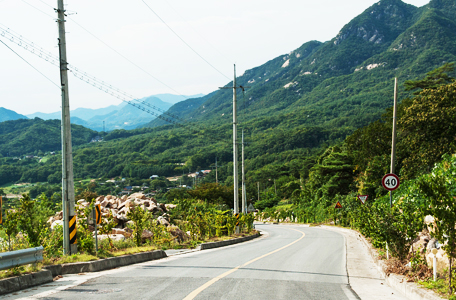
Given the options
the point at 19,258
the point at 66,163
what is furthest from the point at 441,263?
the point at 66,163

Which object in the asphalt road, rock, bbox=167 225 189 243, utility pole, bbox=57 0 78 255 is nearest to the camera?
the asphalt road

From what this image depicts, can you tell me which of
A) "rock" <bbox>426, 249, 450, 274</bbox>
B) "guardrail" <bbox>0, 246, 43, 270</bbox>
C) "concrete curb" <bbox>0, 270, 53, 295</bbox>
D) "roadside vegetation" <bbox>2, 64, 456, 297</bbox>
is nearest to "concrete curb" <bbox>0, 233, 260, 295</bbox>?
"concrete curb" <bbox>0, 270, 53, 295</bbox>

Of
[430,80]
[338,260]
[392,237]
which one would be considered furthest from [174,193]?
[392,237]

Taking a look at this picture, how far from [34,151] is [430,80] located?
347 feet

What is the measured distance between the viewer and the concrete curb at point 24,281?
815cm

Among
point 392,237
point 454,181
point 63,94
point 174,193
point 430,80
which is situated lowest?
point 174,193

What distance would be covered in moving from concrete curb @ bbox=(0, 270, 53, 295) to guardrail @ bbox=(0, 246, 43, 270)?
34 cm

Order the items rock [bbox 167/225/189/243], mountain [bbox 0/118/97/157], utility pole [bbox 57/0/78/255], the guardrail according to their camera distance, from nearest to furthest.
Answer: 1. the guardrail
2. utility pole [bbox 57/0/78/255]
3. rock [bbox 167/225/189/243]
4. mountain [bbox 0/118/97/157]

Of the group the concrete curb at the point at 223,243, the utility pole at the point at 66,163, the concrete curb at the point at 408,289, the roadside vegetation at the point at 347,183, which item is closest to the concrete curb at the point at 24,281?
the roadside vegetation at the point at 347,183

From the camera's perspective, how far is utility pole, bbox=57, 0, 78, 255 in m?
12.9

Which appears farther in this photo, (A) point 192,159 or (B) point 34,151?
(A) point 192,159

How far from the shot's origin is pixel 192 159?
456ft

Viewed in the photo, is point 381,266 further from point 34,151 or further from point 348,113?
point 348,113

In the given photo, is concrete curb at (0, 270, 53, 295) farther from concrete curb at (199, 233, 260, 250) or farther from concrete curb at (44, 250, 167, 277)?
concrete curb at (199, 233, 260, 250)
